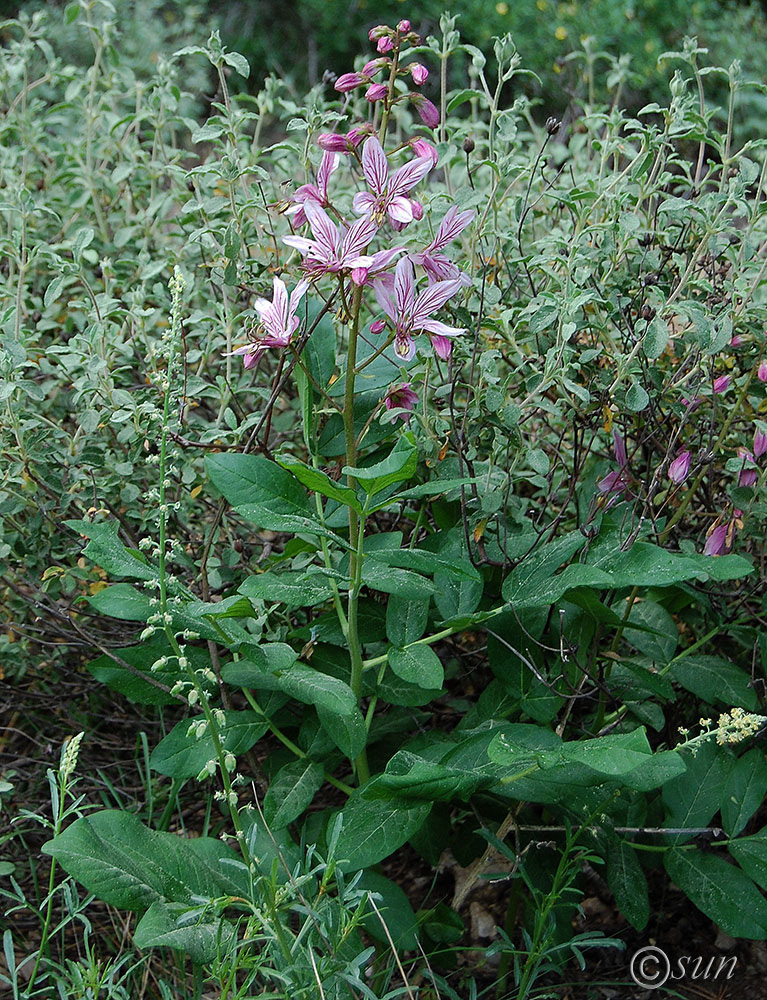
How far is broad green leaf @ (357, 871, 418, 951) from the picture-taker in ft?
4.53

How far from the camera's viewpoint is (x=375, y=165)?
1.21 metres

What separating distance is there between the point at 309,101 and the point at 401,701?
1030 mm

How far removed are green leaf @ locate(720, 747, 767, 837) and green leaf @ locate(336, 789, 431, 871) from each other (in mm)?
470

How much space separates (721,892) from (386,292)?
0.92 meters

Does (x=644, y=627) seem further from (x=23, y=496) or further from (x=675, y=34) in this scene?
(x=675, y=34)

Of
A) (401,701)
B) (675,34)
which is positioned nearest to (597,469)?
(401,701)

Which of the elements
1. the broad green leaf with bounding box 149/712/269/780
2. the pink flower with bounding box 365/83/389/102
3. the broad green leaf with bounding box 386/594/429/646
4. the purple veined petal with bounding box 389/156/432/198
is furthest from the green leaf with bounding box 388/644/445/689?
the pink flower with bounding box 365/83/389/102

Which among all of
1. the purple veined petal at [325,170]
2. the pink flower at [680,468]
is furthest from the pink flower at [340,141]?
the pink flower at [680,468]

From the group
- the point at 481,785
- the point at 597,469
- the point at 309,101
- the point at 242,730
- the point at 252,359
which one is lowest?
the point at 242,730

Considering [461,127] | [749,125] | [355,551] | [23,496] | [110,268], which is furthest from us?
[749,125]

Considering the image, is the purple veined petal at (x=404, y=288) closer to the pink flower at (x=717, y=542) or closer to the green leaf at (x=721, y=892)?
the pink flower at (x=717, y=542)

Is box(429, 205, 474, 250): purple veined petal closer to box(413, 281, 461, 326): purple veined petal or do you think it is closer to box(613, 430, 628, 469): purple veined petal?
box(413, 281, 461, 326): purple veined petal

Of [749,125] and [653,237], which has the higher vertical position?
[653,237]

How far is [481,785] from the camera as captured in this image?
1.26 m
